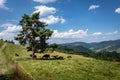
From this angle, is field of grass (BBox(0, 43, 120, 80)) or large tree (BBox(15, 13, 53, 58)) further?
large tree (BBox(15, 13, 53, 58))

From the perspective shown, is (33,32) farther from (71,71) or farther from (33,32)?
(71,71)

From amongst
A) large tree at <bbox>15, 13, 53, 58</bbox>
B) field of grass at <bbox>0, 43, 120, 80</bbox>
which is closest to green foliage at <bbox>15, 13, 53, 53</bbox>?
large tree at <bbox>15, 13, 53, 58</bbox>

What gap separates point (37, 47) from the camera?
73.3 metres

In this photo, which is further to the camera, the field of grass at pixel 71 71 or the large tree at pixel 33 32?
the large tree at pixel 33 32

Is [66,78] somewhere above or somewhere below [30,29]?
below

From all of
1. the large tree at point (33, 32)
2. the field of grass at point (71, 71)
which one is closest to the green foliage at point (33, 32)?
the large tree at point (33, 32)

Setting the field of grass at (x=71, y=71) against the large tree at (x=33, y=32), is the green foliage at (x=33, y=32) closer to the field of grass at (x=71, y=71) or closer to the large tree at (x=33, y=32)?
the large tree at (x=33, y=32)

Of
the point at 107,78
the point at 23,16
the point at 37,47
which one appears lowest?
the point at 107,78

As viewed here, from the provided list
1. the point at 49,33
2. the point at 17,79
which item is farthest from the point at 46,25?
the point at 17,79

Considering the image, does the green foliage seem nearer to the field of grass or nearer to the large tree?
the large tree

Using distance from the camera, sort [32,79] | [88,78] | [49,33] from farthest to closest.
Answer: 1. [49,33]
2. [88,78]
3. [32,79]

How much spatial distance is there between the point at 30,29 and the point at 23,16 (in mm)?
5395

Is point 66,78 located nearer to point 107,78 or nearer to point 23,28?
point 107,78

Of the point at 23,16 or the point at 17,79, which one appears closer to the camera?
the point at 17,79
